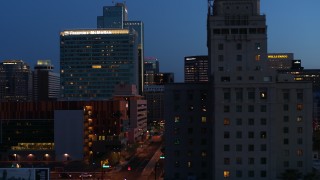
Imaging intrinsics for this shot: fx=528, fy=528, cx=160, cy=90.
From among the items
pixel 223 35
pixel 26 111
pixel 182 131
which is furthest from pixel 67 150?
pixel 223 35

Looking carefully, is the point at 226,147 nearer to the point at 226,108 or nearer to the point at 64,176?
the point at 226,108

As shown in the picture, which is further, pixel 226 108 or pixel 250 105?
pixel 226 108

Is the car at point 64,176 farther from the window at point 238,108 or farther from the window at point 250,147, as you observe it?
the window at point 238,108

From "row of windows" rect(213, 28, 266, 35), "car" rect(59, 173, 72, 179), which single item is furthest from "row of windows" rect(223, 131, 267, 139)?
"car" rect(59, 173, 72, 179)

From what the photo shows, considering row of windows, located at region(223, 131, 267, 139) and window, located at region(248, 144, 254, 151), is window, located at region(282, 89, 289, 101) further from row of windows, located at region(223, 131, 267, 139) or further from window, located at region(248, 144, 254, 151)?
window, located at region(248, 144, 254, 151)

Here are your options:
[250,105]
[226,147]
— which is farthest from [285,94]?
A: [226,147]

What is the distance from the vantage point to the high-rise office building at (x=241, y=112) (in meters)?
67.9

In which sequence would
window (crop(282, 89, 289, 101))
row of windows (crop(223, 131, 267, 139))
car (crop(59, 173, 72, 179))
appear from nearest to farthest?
row of windows (crop(223, 131, 267, 139))
window (crop(282, 89, 289, 101))
car (crop(59, 173, 72, 179))

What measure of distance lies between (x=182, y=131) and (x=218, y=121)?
35.9 feet

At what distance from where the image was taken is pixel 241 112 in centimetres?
6794

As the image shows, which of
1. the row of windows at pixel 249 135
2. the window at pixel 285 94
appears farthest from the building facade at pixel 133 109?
the row of windows at pixel 249 135

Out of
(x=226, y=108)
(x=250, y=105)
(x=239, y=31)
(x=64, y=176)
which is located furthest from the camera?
(x=64, y=176)

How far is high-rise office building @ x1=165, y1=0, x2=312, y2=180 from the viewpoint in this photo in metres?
67.9

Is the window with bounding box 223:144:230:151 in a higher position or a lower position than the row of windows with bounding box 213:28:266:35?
lower
